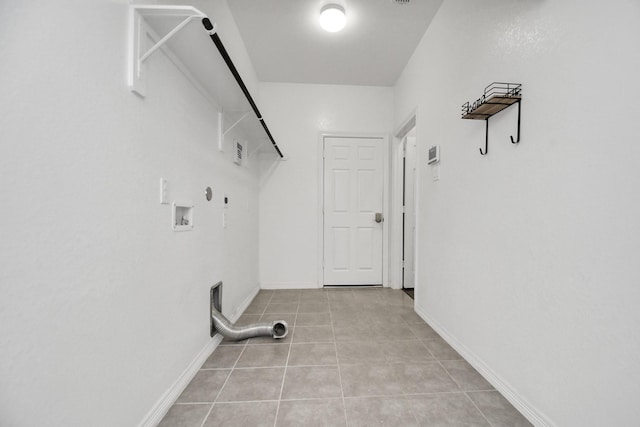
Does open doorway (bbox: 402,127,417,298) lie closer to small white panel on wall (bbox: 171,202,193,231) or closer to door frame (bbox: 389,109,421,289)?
door frame (bbox: 389,109,421,289)

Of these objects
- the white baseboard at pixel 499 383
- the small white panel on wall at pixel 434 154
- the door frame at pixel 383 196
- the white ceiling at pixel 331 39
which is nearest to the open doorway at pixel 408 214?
the door frame at pixel 383 196

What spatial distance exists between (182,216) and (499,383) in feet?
6.61

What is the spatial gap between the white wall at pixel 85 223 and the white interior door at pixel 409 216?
2.77 m

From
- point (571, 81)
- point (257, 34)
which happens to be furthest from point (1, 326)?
point (257, 34)

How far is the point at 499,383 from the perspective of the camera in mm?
1466

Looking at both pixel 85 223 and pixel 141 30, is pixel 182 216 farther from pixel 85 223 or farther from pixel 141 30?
pixel 141 30

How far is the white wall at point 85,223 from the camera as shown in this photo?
64cm

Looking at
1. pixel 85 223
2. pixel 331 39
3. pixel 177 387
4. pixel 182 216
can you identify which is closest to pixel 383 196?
pixel 331 39

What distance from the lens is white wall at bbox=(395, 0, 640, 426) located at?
0.89 meters

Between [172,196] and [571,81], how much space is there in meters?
1.85

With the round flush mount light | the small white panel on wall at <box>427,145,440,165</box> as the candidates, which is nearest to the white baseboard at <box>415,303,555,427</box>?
the small white panel on wall at <box>427,145,440,165</box>

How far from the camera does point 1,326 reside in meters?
0.60

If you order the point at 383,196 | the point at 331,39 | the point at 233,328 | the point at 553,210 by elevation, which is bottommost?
the point at 233,328

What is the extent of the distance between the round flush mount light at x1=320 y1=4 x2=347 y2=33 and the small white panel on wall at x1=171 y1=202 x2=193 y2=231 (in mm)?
1852
